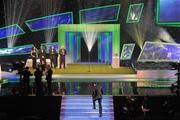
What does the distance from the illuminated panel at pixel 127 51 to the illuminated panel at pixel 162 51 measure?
29.6 inches

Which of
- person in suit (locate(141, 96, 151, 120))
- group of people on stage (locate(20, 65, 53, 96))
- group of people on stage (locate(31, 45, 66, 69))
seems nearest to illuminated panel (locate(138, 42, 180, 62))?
group of people on stage (locate(31, 45, 66, 69))

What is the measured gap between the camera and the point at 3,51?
89.6 feet

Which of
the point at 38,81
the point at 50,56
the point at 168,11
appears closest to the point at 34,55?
the point at 50,56

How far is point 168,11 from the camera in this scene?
26.5m

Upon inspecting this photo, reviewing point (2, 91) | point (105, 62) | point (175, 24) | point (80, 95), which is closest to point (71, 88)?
point (80, 95)

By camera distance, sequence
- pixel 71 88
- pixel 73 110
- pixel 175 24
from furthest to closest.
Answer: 1. pixel 175 24
2. pixel 71 88
3. pixel 73 110

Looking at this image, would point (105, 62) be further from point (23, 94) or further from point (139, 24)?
point (23, 94)

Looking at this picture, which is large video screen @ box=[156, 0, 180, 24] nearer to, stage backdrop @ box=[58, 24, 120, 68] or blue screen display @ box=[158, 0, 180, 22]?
blue screen display @ box=[158, 0, 180, 22]

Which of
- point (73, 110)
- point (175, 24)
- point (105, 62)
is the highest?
point (175, 24)

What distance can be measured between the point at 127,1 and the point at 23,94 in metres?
9.88

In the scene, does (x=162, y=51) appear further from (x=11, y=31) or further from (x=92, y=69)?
(x=11, y=31)

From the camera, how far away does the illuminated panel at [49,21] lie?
26.8 metres

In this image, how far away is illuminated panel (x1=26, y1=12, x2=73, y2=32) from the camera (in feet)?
88.1

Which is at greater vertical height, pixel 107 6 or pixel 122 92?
pixel 107 6
